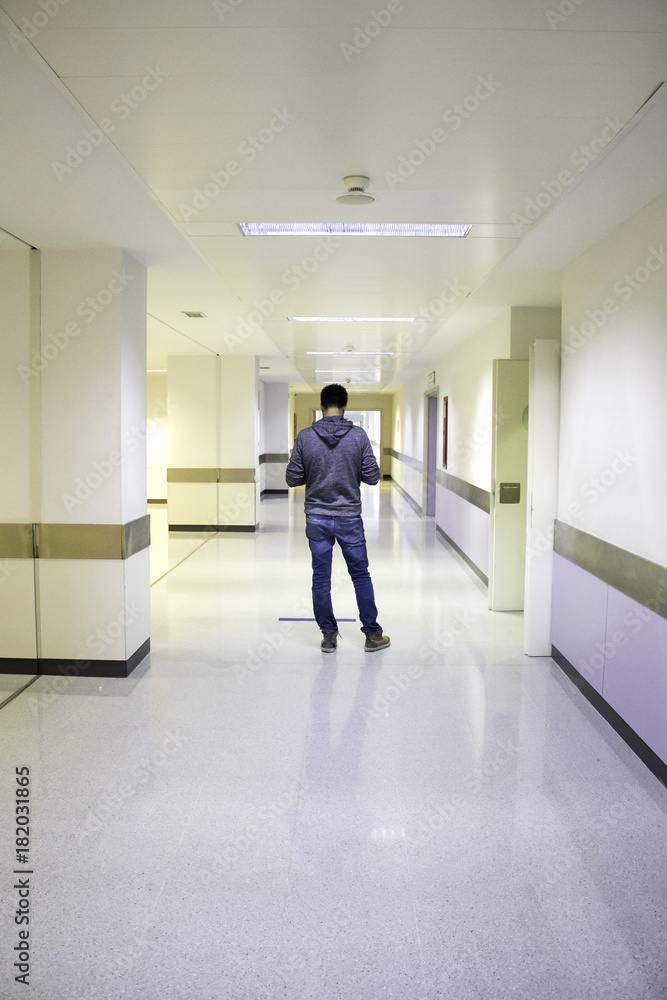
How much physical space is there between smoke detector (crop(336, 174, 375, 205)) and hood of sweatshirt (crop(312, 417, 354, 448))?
5.12 feet

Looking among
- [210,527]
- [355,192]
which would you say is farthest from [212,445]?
[355,192]

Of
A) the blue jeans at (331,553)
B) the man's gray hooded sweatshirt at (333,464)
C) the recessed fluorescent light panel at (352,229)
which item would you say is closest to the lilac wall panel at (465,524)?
the blue jeans at (331,553)

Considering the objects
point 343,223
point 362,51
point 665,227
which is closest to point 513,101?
point 362,51

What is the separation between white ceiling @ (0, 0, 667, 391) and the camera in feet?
6.60

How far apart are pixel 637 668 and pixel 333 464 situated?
2.28m

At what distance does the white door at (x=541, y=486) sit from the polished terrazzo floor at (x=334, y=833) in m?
0.29

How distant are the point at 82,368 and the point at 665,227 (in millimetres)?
3321

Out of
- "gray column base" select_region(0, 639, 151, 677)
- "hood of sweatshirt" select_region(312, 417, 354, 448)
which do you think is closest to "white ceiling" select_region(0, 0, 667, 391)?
"hood of sweatshirt" select_region(312, 417, 354, 448)

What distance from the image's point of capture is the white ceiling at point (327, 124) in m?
2.01

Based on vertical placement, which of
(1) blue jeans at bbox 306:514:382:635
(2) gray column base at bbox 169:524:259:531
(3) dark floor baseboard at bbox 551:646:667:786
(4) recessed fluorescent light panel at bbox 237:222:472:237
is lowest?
(3) dark floor baseboard at bbox 551:646:667:786

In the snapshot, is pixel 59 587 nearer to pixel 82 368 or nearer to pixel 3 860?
pixel 82 368

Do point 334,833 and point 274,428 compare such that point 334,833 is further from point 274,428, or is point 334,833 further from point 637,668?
point 274,428

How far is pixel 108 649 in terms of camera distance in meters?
4.38

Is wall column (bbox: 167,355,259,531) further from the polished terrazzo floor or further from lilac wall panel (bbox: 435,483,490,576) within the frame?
the polished terrazzo floor
